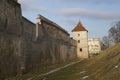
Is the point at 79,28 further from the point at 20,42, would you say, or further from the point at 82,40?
the point at 20,42

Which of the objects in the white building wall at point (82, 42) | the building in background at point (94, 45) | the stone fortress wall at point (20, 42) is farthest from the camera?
the building in background at point (94, 45)

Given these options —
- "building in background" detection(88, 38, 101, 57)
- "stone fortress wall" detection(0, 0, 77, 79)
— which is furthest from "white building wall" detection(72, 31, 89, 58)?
"stone fortress wall" detection(0, 0, 77, 79)

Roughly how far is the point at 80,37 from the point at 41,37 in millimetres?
37434

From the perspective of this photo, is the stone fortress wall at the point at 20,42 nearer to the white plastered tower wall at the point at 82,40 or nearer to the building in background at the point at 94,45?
the white plastered tower wall at the point at 82,40

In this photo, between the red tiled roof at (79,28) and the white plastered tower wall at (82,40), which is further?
the red tiled roof at (79,28)

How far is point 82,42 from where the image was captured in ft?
214

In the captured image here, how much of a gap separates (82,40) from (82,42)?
466 mm

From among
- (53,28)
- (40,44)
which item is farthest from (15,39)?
(53,28)

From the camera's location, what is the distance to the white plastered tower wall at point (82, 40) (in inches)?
2473

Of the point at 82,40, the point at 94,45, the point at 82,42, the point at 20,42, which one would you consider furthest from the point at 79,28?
the point at 20,42

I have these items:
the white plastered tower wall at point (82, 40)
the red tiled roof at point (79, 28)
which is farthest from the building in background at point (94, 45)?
the white plastered tower wall at point (82, 40)

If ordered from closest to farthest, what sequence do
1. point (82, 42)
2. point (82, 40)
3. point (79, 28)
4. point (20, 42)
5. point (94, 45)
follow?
1. point (20, 42)
2. point (82, 42)
3. point (82, 40)
4. point (79, 28)
5. point (94, 45)

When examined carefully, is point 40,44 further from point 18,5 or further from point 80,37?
point 80,37

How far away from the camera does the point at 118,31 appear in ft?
204
